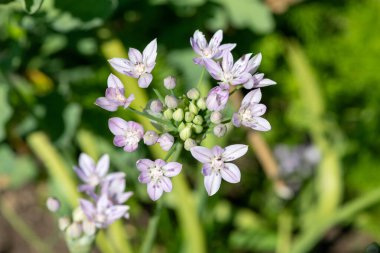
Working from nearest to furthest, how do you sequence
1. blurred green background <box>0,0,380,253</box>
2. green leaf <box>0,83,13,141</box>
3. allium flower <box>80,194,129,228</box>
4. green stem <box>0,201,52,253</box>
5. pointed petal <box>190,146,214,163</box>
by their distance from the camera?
pointed petal <box>190,146,214,163</box> → allium flower <box>80,194,129,228</box> → green leaf <box>0,83,13,141</box> → blurred green background <box>0,0,380,253</box> → green stem <box>0,201,52,253</box>

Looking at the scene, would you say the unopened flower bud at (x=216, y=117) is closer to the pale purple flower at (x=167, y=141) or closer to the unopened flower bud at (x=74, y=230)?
the pale purple flower at (x=167, y=141)

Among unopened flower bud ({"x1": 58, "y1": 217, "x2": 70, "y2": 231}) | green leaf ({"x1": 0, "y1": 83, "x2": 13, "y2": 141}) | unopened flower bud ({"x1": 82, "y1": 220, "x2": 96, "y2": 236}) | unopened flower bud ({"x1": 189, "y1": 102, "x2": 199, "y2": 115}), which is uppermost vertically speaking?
unopened flower bud ({"x1": 189, "y1": 102, "x2": 199, "y2": 115})

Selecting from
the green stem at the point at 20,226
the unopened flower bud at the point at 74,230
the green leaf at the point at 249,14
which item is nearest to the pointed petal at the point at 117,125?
the unopened flower bud at the point at 74,230

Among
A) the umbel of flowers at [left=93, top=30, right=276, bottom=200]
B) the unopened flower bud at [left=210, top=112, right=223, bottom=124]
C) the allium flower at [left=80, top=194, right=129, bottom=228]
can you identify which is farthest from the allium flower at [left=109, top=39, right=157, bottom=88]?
the allium flower at [left=80, top=194, right=129, bottom=228]

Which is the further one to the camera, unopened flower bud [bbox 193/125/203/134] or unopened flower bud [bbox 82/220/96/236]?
unopened flower bud [bbox 82/220/96/236]

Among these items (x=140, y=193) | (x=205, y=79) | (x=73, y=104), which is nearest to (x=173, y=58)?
(x=205, y=79)

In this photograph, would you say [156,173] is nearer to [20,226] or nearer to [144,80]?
[144,80]

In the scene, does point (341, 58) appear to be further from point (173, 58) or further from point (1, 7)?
point (1, 7)

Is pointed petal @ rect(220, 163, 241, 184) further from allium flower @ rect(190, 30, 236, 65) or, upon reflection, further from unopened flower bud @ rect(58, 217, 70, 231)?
unopened flower bud @ rect(58, 217, 70, 231)
